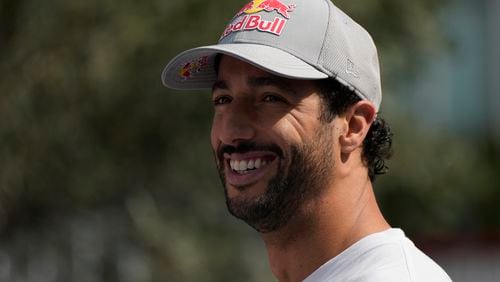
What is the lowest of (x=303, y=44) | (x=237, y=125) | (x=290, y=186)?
(x=290, y=186)

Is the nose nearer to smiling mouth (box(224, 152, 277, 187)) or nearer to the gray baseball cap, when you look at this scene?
smiling mouth (box(224, 152, 277, 187))

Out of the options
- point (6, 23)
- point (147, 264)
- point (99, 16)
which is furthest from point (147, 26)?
point (147, 264)

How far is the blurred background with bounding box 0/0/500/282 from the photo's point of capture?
8.26m

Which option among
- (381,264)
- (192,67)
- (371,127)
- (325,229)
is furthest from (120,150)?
(381,264)

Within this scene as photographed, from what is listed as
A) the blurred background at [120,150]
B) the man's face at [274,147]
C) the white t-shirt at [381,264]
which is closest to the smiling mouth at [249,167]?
the man's face at [274,147]

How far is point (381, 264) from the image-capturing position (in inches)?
119

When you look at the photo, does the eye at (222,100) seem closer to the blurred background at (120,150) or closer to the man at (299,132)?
the man at (299,132)

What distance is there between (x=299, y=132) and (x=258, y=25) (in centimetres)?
34

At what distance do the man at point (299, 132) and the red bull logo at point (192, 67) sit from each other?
15 cm

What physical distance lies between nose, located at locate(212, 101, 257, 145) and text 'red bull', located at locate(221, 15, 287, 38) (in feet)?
0.76

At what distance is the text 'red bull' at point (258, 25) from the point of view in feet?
10.9

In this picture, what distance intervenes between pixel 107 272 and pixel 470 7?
8.84 meters

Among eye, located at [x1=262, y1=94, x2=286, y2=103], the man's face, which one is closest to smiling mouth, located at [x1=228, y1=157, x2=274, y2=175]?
the man's face

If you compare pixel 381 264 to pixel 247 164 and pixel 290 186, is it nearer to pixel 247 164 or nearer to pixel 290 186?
pixel 290 186
